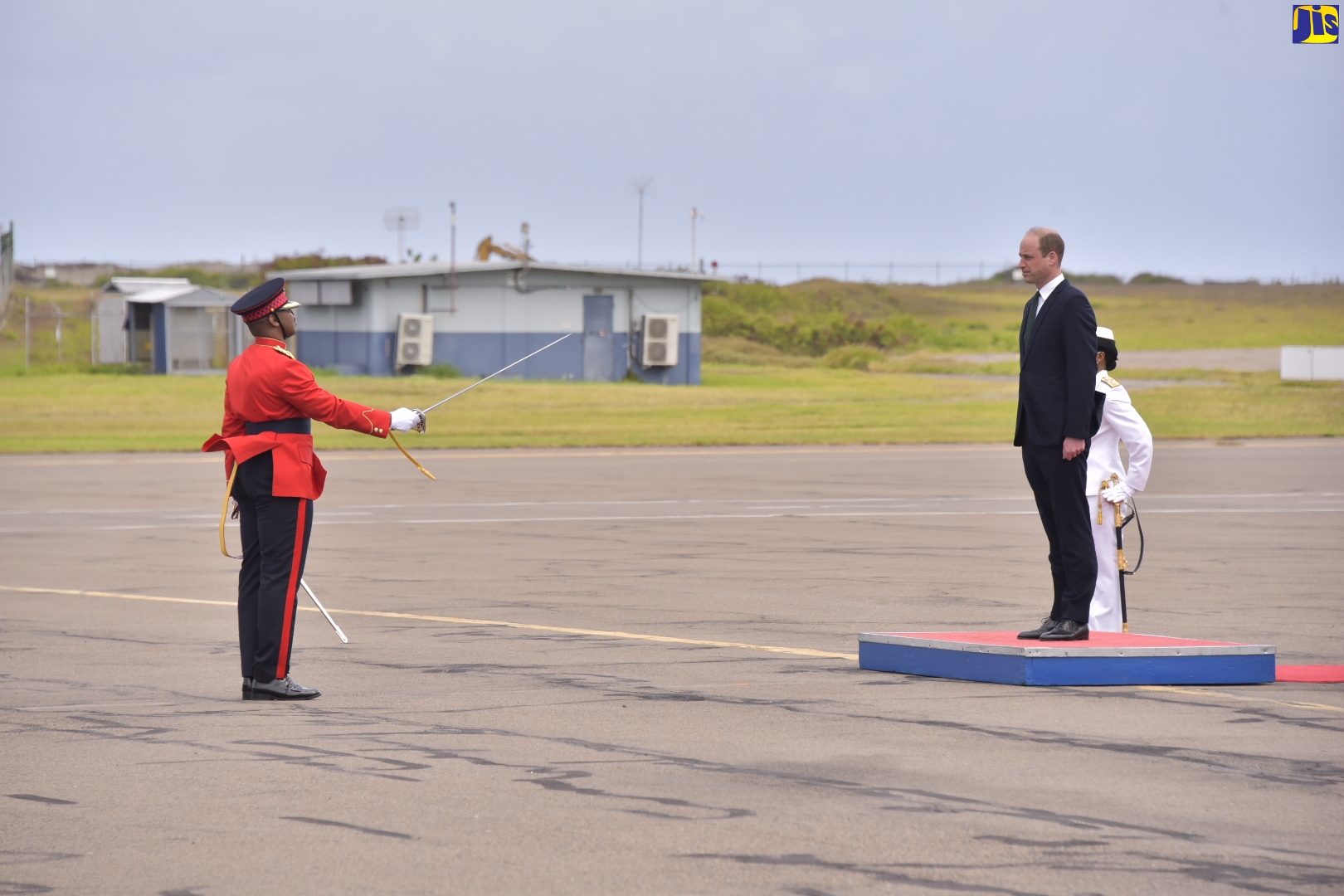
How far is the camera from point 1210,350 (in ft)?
255

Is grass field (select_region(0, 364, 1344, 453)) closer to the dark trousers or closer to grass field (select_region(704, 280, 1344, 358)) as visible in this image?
the dark trousers

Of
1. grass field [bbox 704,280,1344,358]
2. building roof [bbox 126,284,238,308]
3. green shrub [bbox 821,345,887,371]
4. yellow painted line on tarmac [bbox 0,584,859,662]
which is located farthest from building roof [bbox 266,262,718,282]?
yellow painted line on tarmac [bbox 0,584,859,662]

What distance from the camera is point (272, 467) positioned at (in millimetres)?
7875

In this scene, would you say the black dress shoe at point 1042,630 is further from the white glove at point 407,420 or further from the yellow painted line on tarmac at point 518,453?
the yellow painted line on tarmac at point 518,453

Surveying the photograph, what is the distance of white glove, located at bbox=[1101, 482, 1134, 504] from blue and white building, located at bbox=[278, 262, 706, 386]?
1529 inches

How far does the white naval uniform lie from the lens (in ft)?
29.6

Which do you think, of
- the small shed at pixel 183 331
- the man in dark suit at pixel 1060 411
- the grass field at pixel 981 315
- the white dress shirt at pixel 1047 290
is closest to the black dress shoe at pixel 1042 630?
the man in dark suit at pixel 1060 411

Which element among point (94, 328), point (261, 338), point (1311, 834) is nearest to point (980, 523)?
point (261, 338)

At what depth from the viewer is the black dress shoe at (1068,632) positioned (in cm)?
826

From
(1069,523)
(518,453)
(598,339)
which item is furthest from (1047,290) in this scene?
Result: (598,339)

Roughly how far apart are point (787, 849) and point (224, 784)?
2276 mm

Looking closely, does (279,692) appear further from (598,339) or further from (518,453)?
(598,339)

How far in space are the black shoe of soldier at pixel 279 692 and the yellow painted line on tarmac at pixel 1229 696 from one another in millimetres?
4057

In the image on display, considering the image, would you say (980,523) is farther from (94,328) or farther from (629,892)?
(94,328)
